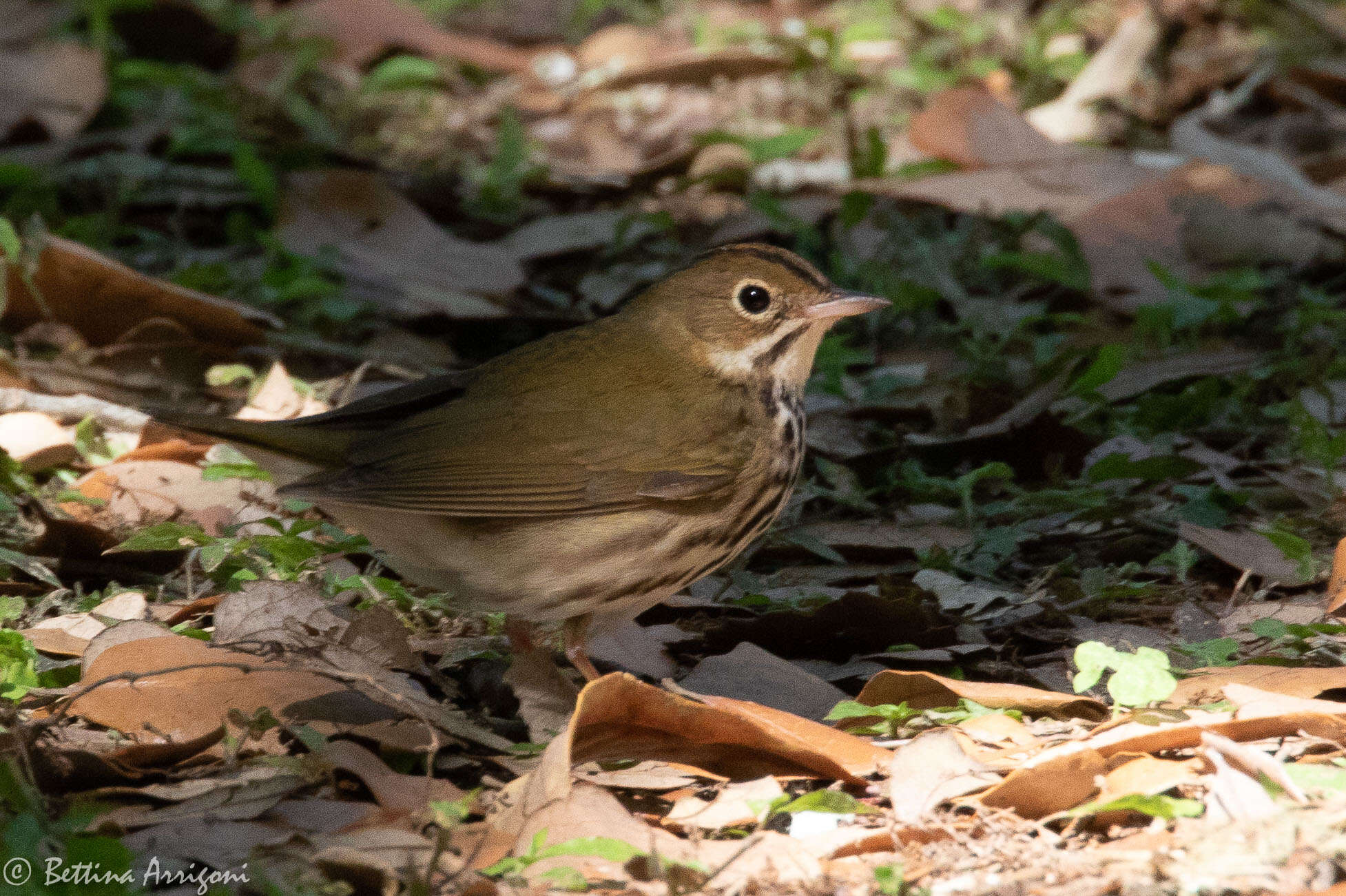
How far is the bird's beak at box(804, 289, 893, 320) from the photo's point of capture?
13.7ft

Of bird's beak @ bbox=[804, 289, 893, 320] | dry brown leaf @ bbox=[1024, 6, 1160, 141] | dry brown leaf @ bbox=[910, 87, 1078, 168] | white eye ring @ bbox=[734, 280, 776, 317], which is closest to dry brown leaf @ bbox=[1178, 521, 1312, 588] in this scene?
bird's beak @ bbox=[804, 289, 893, 320]

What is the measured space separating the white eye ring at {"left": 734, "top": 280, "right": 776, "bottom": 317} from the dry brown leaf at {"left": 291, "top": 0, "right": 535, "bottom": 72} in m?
5.21

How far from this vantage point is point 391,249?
6.47m

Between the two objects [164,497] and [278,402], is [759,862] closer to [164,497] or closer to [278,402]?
[164,497]

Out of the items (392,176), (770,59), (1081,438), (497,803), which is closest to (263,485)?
(497,803)

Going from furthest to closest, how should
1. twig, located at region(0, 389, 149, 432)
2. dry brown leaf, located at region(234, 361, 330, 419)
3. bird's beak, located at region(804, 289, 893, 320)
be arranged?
dry brown leaf, located at region(234, 361, 330, 419) < twig, located at region(0, 389, 149, 432) < bird's beak, located at region(804, 289, 893, 320)

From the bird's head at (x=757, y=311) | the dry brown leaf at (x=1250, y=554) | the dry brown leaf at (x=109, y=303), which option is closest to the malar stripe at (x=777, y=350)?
the bird's head at (x=757, y=311)

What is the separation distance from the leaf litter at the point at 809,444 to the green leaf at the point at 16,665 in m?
0.01

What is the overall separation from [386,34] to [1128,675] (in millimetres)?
6911

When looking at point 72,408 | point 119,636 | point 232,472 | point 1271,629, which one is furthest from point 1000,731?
point 72,408

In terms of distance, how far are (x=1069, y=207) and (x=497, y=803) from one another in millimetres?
4661

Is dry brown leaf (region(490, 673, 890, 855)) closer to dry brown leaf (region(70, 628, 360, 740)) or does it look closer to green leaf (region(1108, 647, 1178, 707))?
green leaf (region(1108, 647, 1178, 707))

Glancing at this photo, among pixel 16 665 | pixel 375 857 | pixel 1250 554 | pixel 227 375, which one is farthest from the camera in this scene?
pixel 227 375

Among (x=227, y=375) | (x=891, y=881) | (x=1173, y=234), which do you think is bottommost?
(x=227, y=375)
